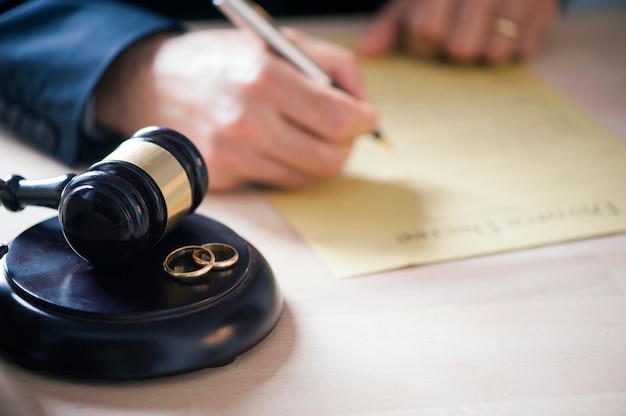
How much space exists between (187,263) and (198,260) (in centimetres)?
2

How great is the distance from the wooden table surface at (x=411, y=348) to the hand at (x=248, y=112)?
67mm

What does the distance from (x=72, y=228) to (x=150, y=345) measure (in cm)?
10

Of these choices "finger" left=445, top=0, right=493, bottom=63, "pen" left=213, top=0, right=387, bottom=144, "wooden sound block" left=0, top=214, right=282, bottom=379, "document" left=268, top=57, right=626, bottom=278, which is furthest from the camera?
"finger" left=445, top=0, right=493, bottom=63

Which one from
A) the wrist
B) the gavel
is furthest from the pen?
the gavel

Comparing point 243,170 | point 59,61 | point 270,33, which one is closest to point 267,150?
point 243,170

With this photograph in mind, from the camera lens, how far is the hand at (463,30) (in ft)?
4.22

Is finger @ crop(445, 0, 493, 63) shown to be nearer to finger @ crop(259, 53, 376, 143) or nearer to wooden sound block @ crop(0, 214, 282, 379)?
finger @ crop(259, 53, 376, 143)

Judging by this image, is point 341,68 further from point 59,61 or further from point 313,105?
point 59,61

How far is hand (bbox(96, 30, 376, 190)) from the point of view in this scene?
868 mm

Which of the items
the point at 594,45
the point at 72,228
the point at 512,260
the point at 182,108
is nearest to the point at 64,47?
the point at 182,108

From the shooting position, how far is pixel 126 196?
0.55m

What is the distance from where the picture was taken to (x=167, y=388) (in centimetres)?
54

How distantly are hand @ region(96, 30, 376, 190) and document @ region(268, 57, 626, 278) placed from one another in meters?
0.04

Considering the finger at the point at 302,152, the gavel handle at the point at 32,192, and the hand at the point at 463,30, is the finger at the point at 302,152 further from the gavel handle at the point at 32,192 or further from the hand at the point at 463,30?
the hand at the point at 463,30
